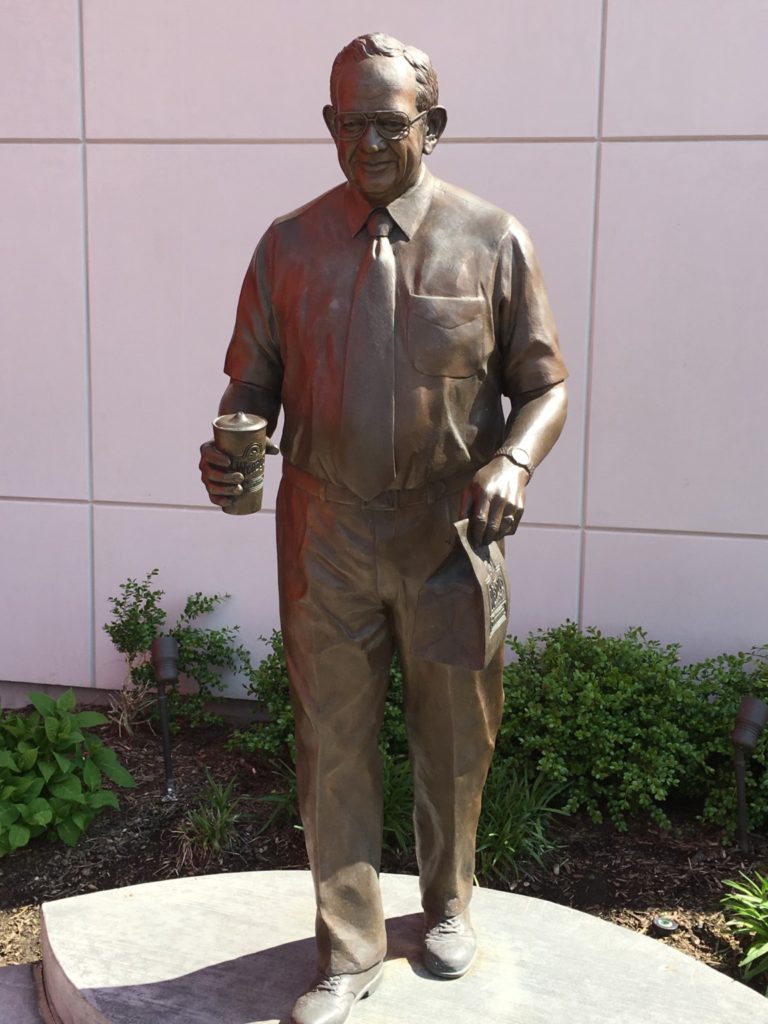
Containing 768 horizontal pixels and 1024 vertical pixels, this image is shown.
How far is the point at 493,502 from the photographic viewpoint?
8.58 ft

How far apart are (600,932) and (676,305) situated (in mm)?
2828

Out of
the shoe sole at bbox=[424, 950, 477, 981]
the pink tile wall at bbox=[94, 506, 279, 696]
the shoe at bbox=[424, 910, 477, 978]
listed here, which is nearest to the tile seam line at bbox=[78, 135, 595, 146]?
the pink tile wall at bbox=[94, 506, 279, 696]

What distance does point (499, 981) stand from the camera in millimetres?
3305

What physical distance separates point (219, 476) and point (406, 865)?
8.23ft

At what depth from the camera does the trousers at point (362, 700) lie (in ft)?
9.47

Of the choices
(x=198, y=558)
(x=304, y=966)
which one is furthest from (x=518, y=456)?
(x=198, y=558)

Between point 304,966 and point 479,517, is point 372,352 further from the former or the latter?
point 304,966

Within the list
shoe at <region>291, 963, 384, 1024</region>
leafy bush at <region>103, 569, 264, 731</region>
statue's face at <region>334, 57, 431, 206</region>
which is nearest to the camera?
statue's face at <region>334, 57, 431, 206</region>

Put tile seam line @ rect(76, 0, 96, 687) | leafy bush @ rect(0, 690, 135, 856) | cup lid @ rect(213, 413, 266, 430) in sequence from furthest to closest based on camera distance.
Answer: tile seam line @ rect(76, 0, 96, 687) < leafy bush @ rect(0, 690, 135, 856) < cup lid @ rect(213, 413, 266, 430)

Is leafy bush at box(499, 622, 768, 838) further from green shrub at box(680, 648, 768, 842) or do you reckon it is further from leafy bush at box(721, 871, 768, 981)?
leafy bush at box(721, 871, 768, 981)

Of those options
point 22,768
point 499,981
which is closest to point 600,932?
point 499,981

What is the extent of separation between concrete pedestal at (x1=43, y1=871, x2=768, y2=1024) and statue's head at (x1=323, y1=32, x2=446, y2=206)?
6.93 feet

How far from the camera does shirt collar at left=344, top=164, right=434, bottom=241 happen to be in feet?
9.02

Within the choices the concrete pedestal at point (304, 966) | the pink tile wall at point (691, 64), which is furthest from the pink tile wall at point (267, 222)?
the concrete pedestal at point (304, 966)
